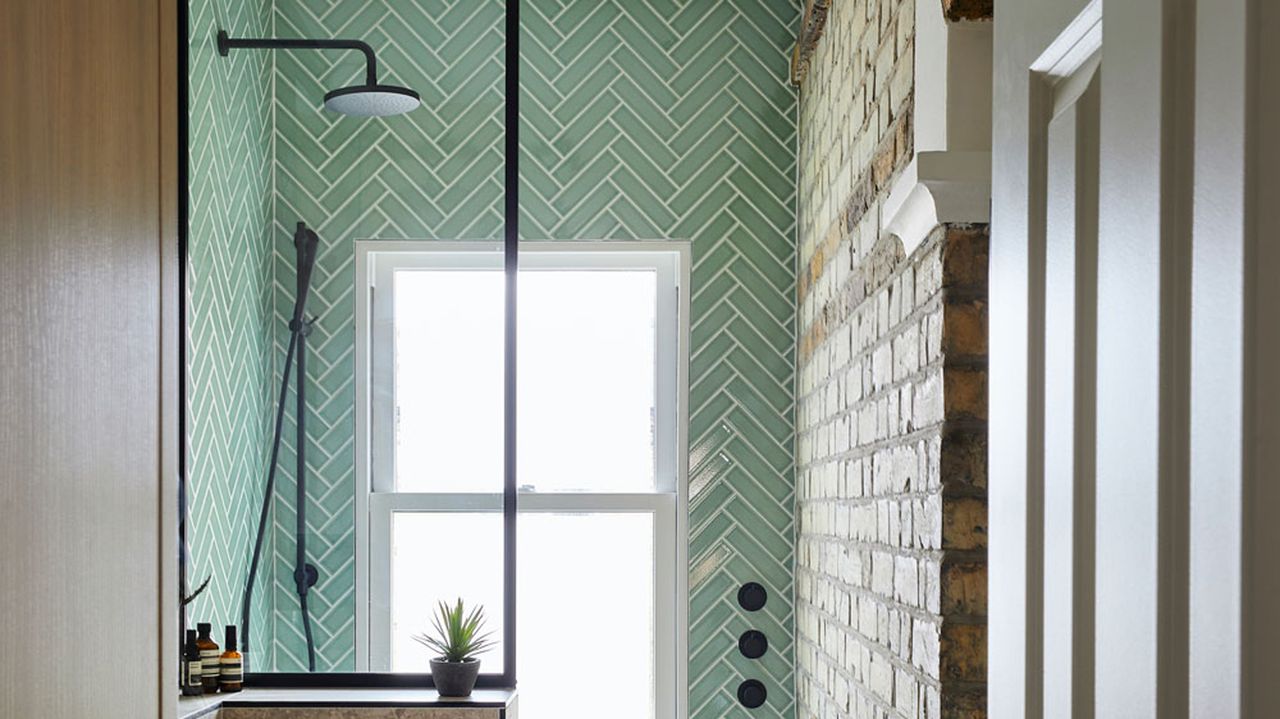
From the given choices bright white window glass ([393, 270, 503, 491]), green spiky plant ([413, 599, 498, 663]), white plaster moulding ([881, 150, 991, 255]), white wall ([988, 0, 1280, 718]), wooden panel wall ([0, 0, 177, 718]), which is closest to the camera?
white wall ([988, 0, 1280, 718])

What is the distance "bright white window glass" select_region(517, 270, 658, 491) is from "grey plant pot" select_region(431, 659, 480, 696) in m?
0.90

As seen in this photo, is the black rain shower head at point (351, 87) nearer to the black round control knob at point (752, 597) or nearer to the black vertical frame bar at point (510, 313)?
the black vertical frame bar at point (510, 313)

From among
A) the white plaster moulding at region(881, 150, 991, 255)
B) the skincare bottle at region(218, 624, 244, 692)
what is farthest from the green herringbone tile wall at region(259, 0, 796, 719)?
the white plaster moulding at region(881, 150, 991, 255)

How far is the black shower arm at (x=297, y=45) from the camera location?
2.71 meters

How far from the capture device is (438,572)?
275 cm

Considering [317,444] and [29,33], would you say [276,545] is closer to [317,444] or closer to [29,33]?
[317,444]

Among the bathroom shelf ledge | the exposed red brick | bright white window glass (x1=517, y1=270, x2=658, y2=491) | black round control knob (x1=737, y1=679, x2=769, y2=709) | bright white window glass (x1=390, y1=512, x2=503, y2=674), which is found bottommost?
black round control knob (x1=737, y1=679, x2=769, y2=709)

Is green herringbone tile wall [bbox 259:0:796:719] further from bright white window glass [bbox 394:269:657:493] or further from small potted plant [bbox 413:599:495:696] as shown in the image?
small potted plant [bbox 413:599:495:696]

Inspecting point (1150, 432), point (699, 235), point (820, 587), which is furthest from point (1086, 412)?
point (699, 235)

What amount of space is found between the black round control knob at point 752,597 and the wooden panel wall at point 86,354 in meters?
2.41

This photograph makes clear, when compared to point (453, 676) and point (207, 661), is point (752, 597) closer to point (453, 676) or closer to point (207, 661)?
point (453, 676)

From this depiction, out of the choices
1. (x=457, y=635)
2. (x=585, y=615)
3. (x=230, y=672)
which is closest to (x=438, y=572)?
(x=457, y=635)

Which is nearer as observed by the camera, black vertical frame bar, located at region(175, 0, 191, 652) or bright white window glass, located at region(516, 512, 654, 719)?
black vertical frame bar, located at region(175, 0, 191, 652)

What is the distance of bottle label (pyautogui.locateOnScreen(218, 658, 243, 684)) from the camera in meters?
2.62
